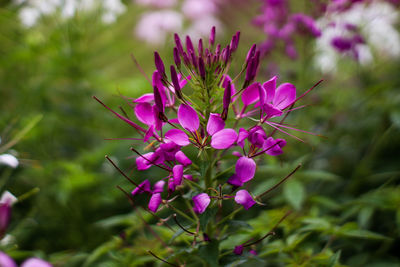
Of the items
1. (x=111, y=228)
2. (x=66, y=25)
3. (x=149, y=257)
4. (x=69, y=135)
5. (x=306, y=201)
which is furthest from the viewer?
(x=69, y=135)

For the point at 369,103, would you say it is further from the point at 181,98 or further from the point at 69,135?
the point at 69,135

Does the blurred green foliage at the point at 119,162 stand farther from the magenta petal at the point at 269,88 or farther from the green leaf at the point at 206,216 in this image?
the magenta petal at the point at 269,88

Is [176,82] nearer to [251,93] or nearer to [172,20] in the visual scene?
[251,93]

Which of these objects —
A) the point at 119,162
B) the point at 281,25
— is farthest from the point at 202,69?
the point at 281,25

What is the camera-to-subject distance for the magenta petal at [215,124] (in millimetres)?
506

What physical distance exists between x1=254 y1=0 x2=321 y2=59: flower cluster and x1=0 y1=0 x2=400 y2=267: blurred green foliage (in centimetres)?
11

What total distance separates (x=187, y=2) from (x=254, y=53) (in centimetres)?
155

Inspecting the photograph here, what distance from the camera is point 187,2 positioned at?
1971 mm

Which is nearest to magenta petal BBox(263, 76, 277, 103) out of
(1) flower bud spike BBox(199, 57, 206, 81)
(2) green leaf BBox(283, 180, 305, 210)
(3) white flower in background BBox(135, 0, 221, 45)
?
(1) flower bud spike BBox(199, 57, 206, 81)

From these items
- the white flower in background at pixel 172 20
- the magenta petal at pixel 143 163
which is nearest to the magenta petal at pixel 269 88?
the magenta petal at pixel 143 163

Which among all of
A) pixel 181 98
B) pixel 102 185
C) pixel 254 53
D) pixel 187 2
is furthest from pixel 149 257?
pixel 187 2

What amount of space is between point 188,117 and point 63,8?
1013 millimetres

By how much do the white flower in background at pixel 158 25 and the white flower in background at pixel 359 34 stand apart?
2.50 ft

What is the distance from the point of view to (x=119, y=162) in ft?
4.01
